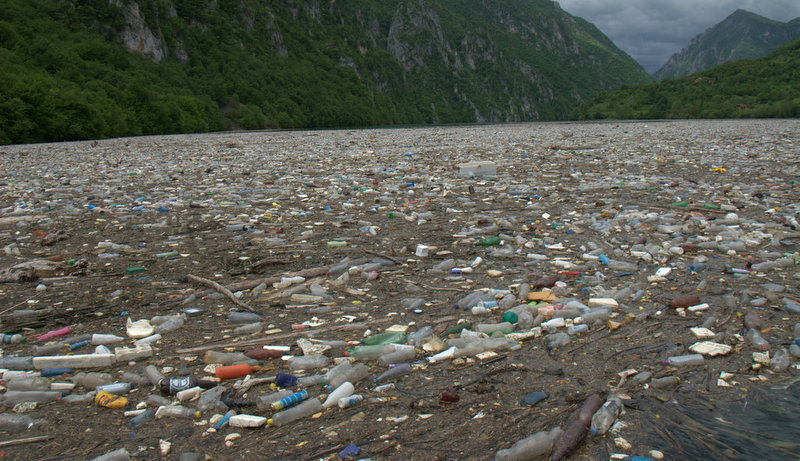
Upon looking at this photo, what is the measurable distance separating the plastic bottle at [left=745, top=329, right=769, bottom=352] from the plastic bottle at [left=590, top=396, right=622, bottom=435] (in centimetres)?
119

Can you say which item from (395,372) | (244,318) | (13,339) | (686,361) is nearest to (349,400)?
(395,372)

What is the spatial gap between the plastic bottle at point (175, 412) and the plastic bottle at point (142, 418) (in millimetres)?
38

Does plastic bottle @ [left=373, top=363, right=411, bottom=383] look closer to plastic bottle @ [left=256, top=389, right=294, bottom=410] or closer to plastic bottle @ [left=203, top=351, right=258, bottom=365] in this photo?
plastic bottle @ [left=256, top=389, right=294, bottom=410]

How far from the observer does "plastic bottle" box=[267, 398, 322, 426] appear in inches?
94.5

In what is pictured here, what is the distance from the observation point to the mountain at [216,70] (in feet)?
132

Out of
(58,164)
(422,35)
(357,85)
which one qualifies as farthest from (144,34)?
(422,35)

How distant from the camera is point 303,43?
141750mm

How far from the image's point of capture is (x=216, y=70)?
98.9 m

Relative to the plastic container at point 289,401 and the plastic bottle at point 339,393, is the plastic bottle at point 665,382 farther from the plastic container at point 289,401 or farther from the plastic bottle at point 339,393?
the plastic container at point 289,401

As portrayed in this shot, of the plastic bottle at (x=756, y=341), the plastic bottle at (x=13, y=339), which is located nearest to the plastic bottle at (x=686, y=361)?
the plastic bottle at (x=756, y=341)

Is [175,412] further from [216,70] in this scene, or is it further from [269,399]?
[216,70]

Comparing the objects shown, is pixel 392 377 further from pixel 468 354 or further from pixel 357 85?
pixel 357 85

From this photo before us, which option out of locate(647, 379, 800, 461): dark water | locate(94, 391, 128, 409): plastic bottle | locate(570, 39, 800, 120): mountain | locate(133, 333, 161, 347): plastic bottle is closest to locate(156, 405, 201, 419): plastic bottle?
locate(94, 391, 128, 409): plastic bottle

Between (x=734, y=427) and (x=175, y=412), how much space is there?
2703mm
